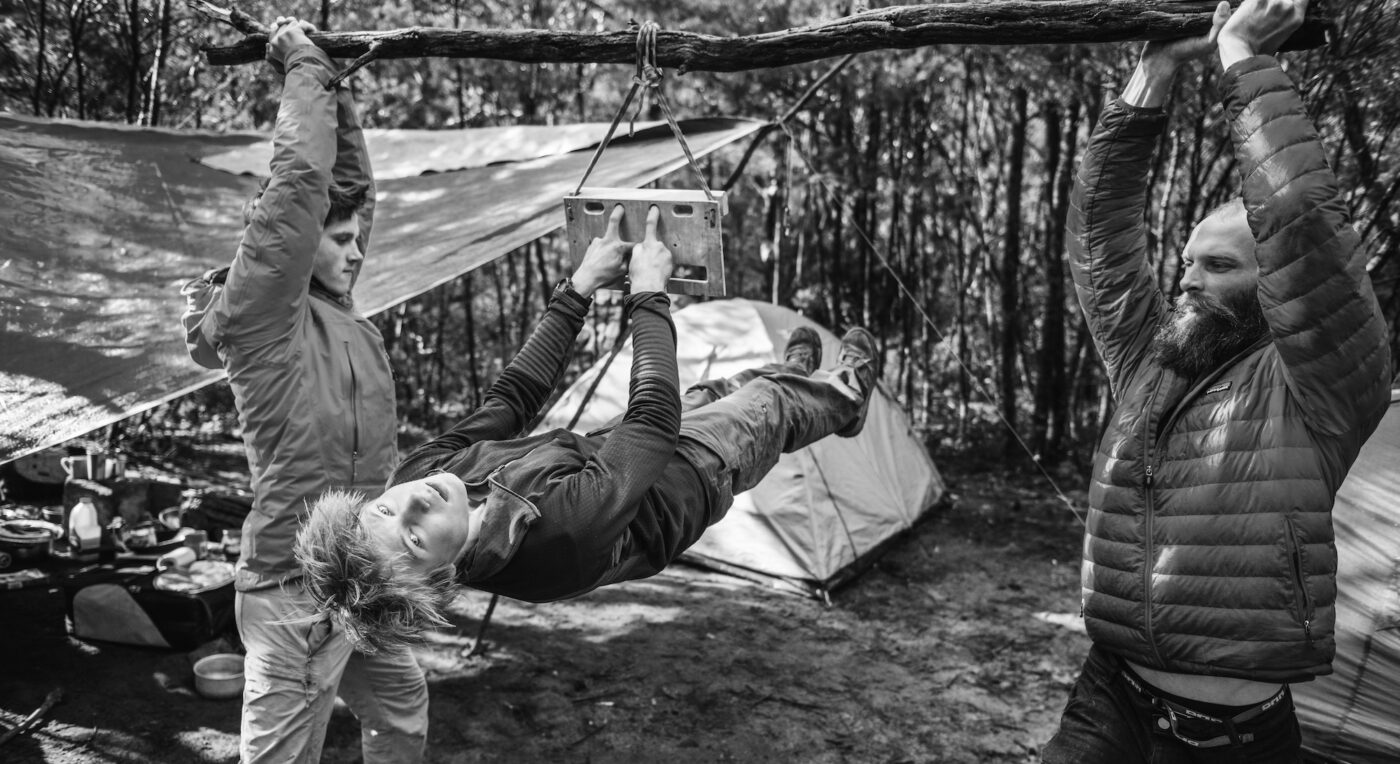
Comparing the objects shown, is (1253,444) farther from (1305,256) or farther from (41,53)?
(41,53)

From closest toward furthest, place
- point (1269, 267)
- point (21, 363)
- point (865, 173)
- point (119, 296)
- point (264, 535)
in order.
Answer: point (1269, 267), point (264, 535), point (21, 363), point (119, 296), point (865, 173)

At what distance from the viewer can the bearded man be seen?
1.45m

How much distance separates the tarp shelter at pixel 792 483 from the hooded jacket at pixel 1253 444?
3.25 m

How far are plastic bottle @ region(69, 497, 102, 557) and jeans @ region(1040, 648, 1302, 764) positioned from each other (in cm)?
391

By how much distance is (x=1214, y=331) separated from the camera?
170cm

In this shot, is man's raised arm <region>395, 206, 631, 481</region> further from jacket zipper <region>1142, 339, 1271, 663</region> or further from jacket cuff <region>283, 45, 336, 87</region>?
jacket zipper <region>1142, 339, 1271, 663</region>

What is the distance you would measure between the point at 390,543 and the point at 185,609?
2578 mm

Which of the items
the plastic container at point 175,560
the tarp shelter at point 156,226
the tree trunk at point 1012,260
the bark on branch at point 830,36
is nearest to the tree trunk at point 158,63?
the tarp shelter at point 156,226

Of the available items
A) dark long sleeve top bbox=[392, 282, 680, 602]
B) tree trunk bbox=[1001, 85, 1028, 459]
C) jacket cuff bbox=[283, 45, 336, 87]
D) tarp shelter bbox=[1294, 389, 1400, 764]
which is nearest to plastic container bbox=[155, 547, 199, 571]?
jacket cuff bbox=[283, 45, 336, 87]

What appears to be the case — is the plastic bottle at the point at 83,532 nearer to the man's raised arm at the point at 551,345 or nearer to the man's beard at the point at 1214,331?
the man's raised arm at the point at 551,345

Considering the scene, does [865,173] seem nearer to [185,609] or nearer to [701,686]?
[701,686]

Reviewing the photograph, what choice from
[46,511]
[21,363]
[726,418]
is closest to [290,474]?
[726,418]

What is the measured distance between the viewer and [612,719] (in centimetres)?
352

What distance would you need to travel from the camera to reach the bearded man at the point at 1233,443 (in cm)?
145
